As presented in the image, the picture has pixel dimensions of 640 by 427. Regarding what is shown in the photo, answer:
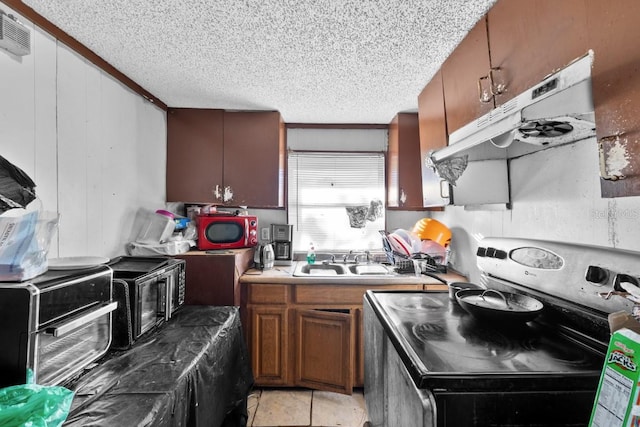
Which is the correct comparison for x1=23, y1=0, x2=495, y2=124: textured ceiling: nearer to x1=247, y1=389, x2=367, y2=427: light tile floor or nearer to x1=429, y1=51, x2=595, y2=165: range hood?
x1=429, y1=51, x2=595, y2=165: range hood

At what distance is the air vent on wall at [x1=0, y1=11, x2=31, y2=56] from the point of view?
110cm

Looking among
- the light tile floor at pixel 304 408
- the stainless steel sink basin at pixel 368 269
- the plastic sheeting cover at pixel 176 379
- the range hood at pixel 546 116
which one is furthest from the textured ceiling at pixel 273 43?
the light tile floor at pixel 304 408

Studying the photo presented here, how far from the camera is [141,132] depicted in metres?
2.04

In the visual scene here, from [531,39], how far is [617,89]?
414 millimetres

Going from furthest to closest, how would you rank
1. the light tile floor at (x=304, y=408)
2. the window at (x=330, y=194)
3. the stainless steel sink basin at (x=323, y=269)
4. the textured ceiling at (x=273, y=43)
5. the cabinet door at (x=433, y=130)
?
the window at (x=330, y=194) < the stainless steel sink basin at (x=323, y=269) < the light tile floor at (x=304, y=408) < the cabinet door at (x=433, y=130) < the textured ceiling at (x=273, y=43)

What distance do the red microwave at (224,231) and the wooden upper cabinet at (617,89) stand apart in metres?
2.09

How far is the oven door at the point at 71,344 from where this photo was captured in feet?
2.87

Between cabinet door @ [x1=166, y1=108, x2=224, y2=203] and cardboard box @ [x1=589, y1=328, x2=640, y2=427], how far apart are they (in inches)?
93.7

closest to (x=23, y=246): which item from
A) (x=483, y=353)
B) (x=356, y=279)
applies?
(x=483, y=353)

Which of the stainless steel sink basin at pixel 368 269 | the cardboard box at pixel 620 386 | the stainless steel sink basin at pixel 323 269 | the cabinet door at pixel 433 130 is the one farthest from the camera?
the stainless steel sink basin at pixel 323 269

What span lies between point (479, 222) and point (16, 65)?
252 cm

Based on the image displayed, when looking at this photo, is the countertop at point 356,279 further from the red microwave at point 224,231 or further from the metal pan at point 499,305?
the metal pan at point 499,305

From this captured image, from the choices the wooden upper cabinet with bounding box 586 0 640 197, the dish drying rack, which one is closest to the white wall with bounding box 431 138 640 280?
the wooden upper cabinet with bounding box 586 0 640 197

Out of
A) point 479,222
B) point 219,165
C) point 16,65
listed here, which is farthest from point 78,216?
point 479,222
